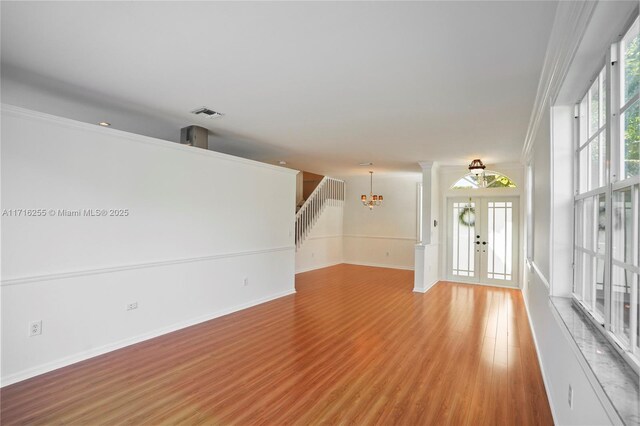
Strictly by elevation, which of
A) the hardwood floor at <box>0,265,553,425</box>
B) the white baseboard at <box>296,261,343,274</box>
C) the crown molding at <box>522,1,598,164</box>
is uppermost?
the crown molding at <box>522,1,598,164</box>

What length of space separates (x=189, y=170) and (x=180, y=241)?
1.04 m

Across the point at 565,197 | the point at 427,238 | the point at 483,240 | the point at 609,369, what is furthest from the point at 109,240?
the point at 483,240

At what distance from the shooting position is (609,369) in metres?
1.43

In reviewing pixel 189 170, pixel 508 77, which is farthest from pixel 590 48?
pixel 189 170

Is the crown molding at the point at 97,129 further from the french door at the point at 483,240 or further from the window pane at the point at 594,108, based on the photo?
the french door at the point at 483,240

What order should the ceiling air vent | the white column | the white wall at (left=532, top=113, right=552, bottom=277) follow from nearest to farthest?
1. the white wall at (left=532, top=113, right=552, bottom=277)
2. the ceiling air vent
3. the white column

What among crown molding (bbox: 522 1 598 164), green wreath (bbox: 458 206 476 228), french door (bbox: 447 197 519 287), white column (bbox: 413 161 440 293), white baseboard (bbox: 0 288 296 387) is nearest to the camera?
crown molding (bbox: 522 1 598 164)

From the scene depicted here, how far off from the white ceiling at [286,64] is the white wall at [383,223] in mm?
5327

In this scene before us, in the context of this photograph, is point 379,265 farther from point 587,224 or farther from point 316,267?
point 587,224

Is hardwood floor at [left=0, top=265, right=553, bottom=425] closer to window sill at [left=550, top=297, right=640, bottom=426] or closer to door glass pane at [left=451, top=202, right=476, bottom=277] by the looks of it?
window sill at [left=550, top=297, right=640, bottom=426]

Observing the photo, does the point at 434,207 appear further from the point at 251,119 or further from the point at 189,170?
the point at 189,170

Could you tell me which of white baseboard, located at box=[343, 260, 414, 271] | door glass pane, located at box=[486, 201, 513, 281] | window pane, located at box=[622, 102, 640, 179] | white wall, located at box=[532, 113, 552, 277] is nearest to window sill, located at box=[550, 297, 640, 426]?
window pane, located at box=[622, 102, 640, 179]

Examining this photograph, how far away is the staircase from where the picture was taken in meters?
9.35

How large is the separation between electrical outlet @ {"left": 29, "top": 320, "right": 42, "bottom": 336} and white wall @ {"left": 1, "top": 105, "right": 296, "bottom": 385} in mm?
40
